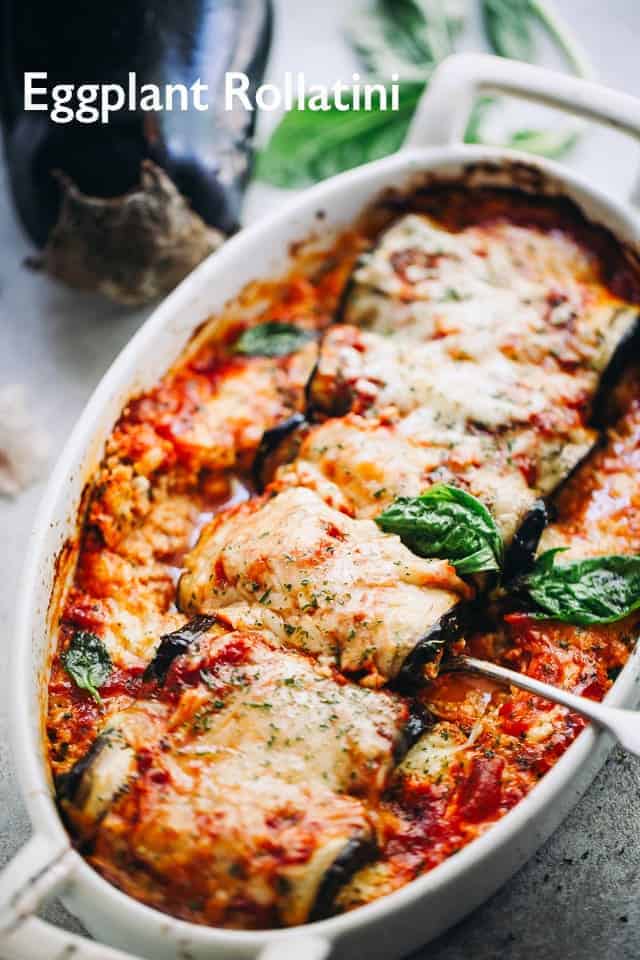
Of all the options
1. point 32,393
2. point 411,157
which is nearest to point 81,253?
point 32,393

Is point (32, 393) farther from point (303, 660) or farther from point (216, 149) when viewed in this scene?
point (303, 660)

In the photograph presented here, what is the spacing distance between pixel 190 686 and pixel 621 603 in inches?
39.9

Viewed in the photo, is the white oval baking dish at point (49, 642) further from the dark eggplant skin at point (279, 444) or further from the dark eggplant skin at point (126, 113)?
the dark eggplant skin at point (126, 113)

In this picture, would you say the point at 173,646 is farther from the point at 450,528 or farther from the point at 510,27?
the point at 510,27

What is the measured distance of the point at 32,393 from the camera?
143 inches

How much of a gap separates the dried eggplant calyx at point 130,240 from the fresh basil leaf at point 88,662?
4.64 feet

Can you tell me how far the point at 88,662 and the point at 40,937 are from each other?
2.43ft

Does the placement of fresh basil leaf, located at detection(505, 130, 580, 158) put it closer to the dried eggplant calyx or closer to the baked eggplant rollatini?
the baked eggplant rollatini

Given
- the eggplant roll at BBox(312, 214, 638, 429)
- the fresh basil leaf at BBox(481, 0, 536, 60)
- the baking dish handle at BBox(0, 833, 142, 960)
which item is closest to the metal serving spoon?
the eggplant roll at BBox(312, 214, 638, 429)

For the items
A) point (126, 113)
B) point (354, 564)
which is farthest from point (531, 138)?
point (354, 564)

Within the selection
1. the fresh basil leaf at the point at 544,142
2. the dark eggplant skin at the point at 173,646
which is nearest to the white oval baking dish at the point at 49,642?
the dark eggplant skin at the point at 173,646

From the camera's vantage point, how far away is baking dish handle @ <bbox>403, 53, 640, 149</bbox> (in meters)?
3.01

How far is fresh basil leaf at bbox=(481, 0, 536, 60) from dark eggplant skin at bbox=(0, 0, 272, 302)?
3.53ft

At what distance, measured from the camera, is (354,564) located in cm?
248
